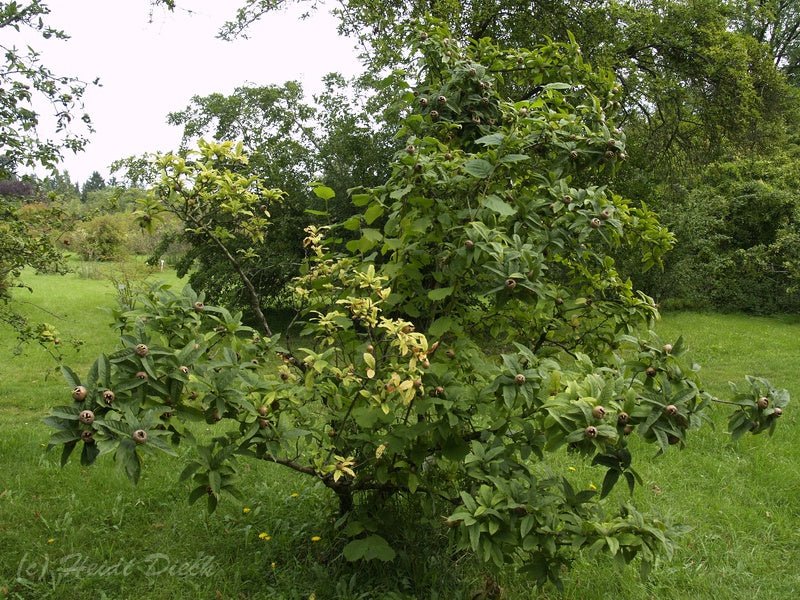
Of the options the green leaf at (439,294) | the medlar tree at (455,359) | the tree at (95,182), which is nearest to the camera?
the medlar tree at (455,359)

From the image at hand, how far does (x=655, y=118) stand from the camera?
10.3 metres

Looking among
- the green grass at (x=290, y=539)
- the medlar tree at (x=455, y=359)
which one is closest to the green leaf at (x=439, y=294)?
the medlar tree at (x=455, y=359)

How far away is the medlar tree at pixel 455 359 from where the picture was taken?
1.84 meters

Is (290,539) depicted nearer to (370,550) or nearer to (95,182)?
(370,550)

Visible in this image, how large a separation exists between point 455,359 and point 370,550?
833 mm

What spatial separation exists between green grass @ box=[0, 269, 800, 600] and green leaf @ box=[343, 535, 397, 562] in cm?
22

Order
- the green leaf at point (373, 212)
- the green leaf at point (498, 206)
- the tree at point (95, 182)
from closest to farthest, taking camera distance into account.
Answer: the green leaf at point (498, 206) → the green leaf at point (373, 212) → the tree at point (95, 182)

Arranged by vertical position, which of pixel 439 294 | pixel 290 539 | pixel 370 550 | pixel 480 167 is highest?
pixel 480 167

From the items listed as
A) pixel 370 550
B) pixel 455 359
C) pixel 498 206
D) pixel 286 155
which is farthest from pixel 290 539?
pixel 286 155

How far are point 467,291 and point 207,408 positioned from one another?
1.30 m

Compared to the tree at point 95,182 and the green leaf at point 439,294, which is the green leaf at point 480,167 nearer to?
the green leaf at point 439,294

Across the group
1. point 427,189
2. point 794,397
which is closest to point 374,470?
point 427,189

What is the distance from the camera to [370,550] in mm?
2506

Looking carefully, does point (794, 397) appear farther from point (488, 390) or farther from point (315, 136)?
point (315, 136)
